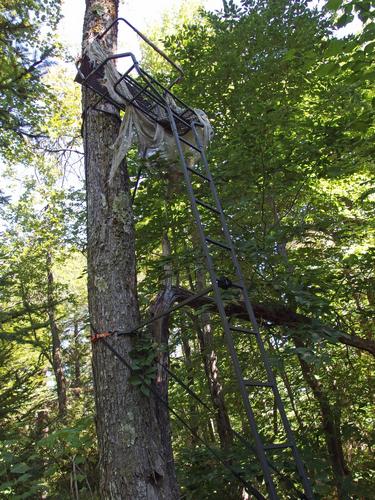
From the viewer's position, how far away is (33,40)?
27.8ft

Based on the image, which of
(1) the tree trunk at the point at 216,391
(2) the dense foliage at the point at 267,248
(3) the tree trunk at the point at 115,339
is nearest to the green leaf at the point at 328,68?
(2) the dense foliage at the point at 267,248

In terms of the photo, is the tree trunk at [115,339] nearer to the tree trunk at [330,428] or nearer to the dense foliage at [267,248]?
the dense foliage at [267,248]

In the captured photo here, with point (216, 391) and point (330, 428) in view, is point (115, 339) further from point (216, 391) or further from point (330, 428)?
point (330, 428)

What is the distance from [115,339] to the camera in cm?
281

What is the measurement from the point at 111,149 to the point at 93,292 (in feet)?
4.37

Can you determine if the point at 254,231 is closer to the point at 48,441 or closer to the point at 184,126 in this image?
the point at 184,126

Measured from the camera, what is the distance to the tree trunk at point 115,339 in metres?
2.46

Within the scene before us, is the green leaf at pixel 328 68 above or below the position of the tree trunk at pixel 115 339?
above

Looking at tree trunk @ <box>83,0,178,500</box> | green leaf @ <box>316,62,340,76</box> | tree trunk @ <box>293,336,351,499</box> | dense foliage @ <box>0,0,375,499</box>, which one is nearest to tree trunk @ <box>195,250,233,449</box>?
dense foliage @ <box>0,0,375,499</box>

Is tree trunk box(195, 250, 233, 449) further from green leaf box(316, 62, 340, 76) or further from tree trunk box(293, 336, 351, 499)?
green leaf box(316, 62, 340, 76)

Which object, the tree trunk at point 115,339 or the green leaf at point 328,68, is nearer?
the green leaf at point 328,68

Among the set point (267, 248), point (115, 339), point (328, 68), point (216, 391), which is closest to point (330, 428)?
point (216, 391)

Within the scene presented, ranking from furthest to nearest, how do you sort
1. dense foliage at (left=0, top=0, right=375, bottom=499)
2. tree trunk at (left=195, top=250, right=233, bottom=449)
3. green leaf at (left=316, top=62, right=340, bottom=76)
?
tree trunk at (left=195, top=250, right=233, bottom=449)
dense foliage at (left=0, top=0, right=375, bottom=499)
green leaf at (left=316, top=62, right=340, bottom=76)

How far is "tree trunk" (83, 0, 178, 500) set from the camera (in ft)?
8.07
